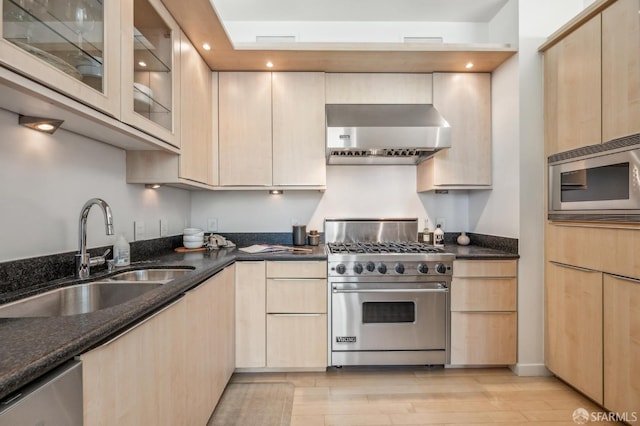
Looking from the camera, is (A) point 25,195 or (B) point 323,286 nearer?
(A) point 25,195

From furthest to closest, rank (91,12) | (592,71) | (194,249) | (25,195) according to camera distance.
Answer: (194,249) → (592,71) → (25,195) → (91,12)

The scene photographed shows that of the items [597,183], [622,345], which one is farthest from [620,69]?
[622,345]

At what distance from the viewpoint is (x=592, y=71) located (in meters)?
1.94

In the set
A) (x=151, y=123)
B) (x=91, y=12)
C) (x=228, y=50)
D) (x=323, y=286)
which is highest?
(x=228, y=50)

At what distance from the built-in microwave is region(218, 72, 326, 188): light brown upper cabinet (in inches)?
66.9

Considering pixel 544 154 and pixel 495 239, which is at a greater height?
pixel 544 154

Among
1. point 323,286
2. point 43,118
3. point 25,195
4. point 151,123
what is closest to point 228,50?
point 151,123

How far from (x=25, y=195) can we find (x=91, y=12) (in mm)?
793

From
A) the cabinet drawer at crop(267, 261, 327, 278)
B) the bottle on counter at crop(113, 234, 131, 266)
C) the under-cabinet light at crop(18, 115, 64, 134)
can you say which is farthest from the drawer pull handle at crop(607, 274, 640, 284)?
the under-cabinet light at crop(18, 115, 64, 134)

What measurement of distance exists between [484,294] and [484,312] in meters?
0.14

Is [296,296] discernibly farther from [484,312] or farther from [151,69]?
[151,69]

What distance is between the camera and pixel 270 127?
2.70 metres

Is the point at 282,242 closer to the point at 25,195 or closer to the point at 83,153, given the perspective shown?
the point at 83,153
